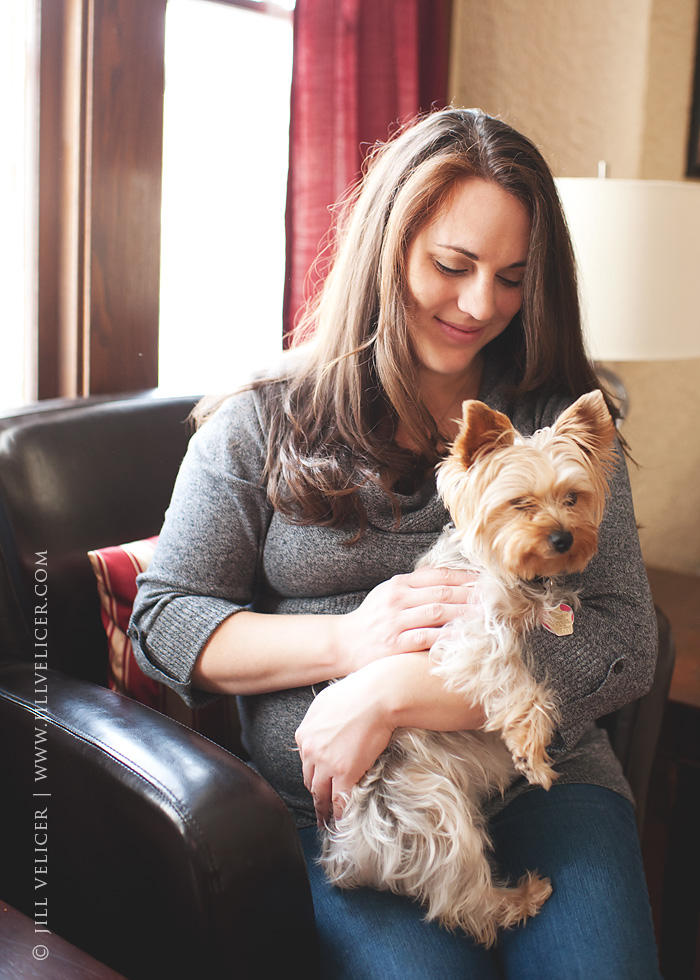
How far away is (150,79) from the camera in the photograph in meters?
1.99

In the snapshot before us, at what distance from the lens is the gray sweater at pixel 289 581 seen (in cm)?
126

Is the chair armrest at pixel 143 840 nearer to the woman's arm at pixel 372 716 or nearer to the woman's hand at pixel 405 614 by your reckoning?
the woman's arm at pixel 372 716

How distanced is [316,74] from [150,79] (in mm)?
440

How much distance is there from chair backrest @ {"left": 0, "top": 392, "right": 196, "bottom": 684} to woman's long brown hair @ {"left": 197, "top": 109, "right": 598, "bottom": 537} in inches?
13.2

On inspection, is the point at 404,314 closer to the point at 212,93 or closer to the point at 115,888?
the point at 115,888

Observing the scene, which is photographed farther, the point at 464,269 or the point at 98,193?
the point at 98,193

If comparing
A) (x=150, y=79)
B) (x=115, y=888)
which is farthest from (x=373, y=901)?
(x=150, y=79)

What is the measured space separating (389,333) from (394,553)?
1.18 ft

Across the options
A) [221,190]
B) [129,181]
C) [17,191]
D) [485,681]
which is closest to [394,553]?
[485,681]

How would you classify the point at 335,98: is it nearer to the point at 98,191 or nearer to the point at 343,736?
the point at 98,191

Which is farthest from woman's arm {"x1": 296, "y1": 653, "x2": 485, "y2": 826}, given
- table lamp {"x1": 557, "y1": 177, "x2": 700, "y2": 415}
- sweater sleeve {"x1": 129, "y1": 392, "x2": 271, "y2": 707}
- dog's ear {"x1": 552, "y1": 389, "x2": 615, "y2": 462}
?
table lamp {"x1": 557, "y1": 177, "x2": 700, "y2": 415}

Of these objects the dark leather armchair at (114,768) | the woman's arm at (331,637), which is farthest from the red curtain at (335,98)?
the woman's arm at (331,637)

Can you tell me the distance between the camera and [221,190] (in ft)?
7.69

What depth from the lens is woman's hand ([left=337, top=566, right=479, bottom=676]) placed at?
A: 47.8 inches
